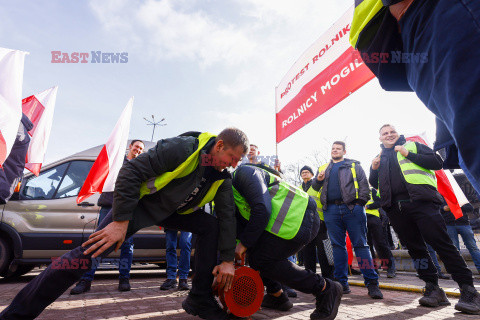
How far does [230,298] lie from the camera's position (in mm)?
2197

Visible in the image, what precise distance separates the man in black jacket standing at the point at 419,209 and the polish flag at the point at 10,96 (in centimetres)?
409

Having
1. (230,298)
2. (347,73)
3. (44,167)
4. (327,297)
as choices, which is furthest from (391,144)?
(44,167)

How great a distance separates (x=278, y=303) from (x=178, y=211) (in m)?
1.33

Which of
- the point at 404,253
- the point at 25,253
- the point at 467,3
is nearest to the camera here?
the point at 467,3

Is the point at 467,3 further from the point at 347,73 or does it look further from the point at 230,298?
the point at 347,73

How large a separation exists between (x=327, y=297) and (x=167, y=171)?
1533 mm

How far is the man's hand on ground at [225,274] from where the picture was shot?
209 centimetres

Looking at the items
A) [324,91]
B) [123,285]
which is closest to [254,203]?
[123,285]

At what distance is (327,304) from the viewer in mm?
2221

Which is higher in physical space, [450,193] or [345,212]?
[450,193]

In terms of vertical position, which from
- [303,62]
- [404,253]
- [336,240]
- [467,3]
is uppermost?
[303,62]

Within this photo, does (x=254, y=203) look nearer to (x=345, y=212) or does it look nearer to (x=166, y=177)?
(x=166, y=177)

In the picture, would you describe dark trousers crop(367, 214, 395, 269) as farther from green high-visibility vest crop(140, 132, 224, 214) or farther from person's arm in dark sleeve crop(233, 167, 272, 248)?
green high-visibility vest crop(140, 132, 224, 214)

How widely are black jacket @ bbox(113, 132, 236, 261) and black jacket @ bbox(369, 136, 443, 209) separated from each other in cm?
212
